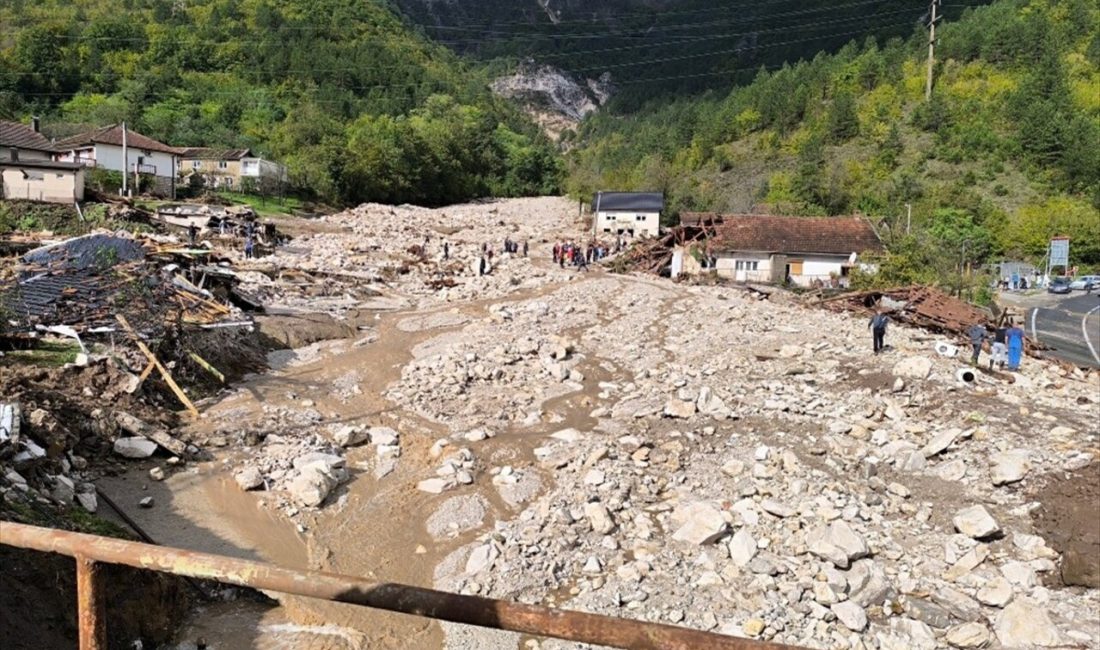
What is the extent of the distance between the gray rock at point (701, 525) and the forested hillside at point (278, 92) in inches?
2062

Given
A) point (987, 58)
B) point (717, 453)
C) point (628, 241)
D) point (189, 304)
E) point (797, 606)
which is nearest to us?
point (797, 606)

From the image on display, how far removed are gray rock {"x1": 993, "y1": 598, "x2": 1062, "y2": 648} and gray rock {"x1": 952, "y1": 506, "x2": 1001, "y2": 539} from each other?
1525 mm

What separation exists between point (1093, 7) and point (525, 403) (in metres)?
94.3

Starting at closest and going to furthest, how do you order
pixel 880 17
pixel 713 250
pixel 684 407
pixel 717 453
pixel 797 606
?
pixel 797 606
pixel 717 453
pixel 684 407
pixel 713 250
pixel 880 17

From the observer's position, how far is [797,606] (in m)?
7.87

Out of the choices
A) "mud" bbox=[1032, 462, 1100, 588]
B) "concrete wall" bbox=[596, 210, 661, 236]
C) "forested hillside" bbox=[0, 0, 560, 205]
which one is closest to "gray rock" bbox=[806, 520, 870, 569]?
"mud" bbox=[1032, 462, 1100, 588]

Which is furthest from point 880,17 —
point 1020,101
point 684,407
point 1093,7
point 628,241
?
point 684,407

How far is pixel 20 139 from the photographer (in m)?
36.8

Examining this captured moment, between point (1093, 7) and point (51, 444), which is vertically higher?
point (1093, 7)

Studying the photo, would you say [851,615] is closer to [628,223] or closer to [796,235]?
[796,235]

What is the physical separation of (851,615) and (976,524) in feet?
9.57

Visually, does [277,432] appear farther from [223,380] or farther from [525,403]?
[525,403]

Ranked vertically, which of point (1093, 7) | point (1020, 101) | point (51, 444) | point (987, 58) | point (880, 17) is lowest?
point (51, 444)

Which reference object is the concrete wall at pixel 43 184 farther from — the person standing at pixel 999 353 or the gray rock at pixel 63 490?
the person standing at pixel 999 353
